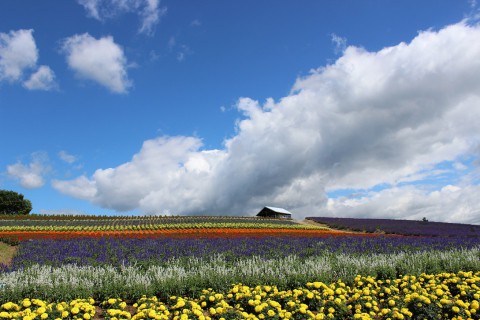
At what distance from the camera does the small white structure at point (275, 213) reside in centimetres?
4572

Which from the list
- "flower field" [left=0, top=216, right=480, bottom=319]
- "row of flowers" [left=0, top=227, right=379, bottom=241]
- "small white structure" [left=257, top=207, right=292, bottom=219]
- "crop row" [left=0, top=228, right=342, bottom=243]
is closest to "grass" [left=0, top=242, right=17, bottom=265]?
"crop row" [left=0, top=228, right=342, bottom=243]

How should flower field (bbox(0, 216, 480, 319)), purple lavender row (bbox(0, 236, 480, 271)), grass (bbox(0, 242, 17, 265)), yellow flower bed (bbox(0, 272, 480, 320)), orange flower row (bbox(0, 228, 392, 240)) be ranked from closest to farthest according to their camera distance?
yellow flower bed (bbox(0, 272, 480, 320))
flower field (bbox(0, 216, 480, 319))
purple lavender row (bbox(0, 236, 480, 271))
grass (bbox(0, 242, 17, 265))
orange flower row (bbox(0, 228, 392, 240))

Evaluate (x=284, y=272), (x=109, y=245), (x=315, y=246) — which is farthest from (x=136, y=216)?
(x=284, y=272)

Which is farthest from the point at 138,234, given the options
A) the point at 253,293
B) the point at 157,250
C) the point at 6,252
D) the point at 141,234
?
the point at 253,293

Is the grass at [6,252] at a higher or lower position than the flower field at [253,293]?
higher

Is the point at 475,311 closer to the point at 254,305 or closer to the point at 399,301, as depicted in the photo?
the point at 399,301

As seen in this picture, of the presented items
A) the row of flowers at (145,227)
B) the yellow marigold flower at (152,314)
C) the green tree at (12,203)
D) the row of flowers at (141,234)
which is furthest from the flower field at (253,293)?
the green tree at (12,203)

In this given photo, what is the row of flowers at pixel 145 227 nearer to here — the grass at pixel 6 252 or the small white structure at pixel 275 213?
the grass at pixel 6 252

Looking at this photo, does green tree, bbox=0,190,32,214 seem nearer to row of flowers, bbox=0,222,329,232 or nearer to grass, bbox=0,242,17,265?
row of flowers, bbox=0,222,329,232

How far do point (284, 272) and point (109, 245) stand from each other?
A: 9.79 m

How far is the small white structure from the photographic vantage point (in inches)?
1800

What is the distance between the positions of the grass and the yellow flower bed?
9904 millimetres

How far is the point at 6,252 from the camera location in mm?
17062

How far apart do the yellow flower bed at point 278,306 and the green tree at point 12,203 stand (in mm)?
46411
